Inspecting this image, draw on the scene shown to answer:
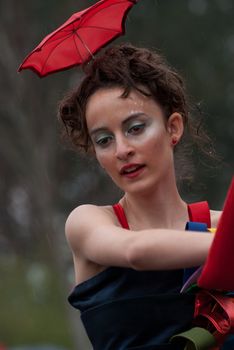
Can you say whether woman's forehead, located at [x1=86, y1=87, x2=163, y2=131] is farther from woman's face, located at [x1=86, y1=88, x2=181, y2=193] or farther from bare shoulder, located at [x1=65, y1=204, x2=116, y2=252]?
bare shoulder, located at [x1=65, y1=204, x2=116, y2=252]

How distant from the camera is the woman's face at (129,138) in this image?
345cm

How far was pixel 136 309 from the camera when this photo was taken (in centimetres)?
333

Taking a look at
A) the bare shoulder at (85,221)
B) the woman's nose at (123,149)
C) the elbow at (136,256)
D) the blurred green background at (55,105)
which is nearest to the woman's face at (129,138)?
the woman's nose at (123,149)

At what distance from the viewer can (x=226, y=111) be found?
14664 mm

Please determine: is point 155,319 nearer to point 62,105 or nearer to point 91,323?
point 91,323

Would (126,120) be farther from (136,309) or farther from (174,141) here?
(136,309)

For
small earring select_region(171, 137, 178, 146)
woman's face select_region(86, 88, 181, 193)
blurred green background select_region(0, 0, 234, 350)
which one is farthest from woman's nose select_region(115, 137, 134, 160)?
blurred green background select_region(0, 0, 234, 350)

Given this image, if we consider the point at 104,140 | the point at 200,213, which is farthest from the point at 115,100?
the point at 200,213

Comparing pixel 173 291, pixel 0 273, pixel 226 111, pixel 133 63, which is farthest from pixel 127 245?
pixel 0 273

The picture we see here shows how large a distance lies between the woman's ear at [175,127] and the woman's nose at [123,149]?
0.76ft

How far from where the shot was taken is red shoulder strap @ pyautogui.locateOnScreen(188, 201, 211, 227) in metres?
3.61

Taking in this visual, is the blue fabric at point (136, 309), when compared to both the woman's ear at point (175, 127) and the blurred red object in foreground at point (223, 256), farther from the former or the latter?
the woman's ear at point (175, 127)

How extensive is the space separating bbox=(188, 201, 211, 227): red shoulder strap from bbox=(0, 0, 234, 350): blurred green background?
9.69 m

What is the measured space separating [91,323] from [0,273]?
19.7 m
